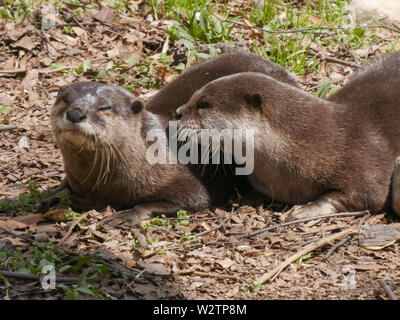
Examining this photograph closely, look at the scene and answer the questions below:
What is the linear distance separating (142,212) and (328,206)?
1068 mm

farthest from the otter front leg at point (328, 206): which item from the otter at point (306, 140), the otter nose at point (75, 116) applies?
the otter nose at point (75, 116)

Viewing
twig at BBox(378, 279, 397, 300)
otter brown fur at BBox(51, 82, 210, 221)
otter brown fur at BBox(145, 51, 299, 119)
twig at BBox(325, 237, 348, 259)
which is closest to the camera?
twig at BBox(378, 279, 397, 300)

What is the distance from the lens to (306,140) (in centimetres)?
370

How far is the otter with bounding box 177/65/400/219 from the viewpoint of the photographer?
3688 millimetres

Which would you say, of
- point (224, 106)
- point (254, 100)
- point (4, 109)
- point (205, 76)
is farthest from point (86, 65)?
point (254, 100)

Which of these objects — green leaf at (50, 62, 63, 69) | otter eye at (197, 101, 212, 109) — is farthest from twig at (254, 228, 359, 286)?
green leaf at (50, 62, 63, 69)

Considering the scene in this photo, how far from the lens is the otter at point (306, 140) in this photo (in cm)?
369

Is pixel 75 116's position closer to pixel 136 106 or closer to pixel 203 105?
pixel 136 106

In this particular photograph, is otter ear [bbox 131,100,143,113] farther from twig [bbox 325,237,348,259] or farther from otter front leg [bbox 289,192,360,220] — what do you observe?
twig [bbox 325,237,348,259]

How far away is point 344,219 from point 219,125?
2.91ft

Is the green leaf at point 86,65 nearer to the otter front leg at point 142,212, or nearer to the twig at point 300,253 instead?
the otter front leg at point 142,212

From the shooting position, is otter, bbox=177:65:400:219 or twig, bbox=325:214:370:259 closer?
twig, bbox=325:214:370:259
